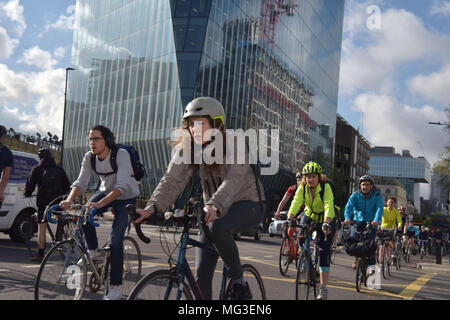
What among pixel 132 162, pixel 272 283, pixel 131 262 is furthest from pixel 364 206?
pixel 132 162

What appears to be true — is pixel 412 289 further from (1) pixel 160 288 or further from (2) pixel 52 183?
(1) pixel 160 288

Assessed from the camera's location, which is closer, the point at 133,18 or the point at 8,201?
the point at 8,201

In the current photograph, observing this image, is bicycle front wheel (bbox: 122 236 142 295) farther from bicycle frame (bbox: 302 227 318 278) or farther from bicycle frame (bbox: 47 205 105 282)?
bicycle frame (bbox: 302 227 318 278)

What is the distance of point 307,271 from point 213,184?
2.60 m

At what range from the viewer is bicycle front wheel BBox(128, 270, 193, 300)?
315cm

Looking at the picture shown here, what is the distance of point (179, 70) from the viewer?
1358 inches

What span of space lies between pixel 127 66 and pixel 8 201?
3058 centimetres

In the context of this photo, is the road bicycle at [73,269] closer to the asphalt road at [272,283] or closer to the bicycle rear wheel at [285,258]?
the asphalt road at [272,283]

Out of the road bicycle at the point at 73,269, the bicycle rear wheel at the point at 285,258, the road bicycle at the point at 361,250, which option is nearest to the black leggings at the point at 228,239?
→ the road bicycle at the point at 73,269

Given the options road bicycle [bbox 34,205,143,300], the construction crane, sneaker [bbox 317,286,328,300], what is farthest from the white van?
the construction crane

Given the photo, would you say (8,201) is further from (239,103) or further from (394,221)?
(239,103)

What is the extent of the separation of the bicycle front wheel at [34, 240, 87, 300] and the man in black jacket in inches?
144

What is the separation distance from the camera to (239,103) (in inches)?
1620
